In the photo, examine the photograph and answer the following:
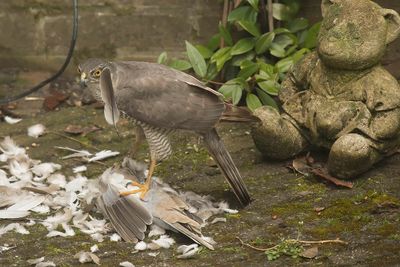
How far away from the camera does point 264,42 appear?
19.1 ft

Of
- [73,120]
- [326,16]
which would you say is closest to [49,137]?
[73,120]

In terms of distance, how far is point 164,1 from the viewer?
20.6ft

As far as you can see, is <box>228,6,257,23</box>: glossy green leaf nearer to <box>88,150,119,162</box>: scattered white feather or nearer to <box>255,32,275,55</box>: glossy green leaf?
<box>255,32,275,55</box>: glossy green leaf

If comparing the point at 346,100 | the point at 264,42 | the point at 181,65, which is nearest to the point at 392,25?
the point at 346,100

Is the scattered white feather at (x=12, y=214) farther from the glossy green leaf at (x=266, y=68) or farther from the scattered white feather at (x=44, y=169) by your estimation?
the glossy green leaf at (x=266, y=68)

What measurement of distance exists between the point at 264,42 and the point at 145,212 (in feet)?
6.57

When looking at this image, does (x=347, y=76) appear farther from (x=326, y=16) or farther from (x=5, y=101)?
(x=5, y=101)

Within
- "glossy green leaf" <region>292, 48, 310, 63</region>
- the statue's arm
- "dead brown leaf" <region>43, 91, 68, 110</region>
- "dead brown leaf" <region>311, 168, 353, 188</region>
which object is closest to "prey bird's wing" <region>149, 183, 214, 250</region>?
"dead brown leaf" <region>311, 168, 353, 188</region>

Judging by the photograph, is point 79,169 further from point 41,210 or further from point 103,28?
point 103,28

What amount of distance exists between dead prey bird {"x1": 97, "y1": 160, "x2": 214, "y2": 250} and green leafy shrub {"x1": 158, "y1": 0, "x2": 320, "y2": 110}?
136 centimetres

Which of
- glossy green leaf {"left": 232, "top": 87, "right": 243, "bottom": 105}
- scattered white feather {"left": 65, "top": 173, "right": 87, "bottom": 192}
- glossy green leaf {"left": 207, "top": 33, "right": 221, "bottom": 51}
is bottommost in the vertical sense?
scattered white feather {"left": 65, "top": 173, "right": 87, "bottom": 192}

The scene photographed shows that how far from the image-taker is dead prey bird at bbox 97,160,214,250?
13.8 ft

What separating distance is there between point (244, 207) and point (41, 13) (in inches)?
107

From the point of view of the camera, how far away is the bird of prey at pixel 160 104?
4352 mm
